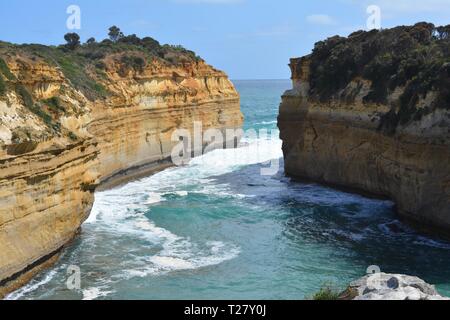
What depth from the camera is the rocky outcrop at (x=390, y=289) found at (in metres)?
6.70

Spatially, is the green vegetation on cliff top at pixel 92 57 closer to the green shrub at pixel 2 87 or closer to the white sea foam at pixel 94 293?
the green shrub at pixel 2 87

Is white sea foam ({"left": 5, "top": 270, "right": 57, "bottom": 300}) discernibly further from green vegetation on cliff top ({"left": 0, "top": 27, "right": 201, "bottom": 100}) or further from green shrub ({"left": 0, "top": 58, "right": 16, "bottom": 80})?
green shrub ({"left": 0, "top": 58, "right": 16, "bottom": 80})

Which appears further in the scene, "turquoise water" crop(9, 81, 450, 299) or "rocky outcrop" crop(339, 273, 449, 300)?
"turquoise water" crop(9, 81, 450, 299)

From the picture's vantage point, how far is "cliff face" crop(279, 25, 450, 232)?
62.9 ft

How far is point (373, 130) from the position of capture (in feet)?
78.9

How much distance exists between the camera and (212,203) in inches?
989

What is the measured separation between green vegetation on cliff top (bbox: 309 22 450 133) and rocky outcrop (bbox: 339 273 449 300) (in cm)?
1355

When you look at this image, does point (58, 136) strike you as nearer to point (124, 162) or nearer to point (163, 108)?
point (124, 162)

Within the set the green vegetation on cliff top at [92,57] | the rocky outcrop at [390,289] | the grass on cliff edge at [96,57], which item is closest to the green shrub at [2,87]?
the green vegetation on cliff top at [92,57]

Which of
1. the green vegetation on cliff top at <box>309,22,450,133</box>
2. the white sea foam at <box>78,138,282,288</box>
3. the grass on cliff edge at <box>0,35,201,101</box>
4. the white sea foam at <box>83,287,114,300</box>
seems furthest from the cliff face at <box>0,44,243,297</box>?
the green vegetation on cliff top at <box>309,22,450,133</box>

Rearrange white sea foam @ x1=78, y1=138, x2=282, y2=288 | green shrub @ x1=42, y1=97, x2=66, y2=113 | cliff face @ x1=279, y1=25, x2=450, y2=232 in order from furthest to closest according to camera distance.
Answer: cliff face @ x1=279, y1=25, x2=450, y2=232 → green shrub @ x1=42, y1=97, x2=66, y2=113 → white sea foam @ x1=78, y1=138, x2=282, y2=288

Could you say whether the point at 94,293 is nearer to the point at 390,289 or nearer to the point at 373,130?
the point at 390,289

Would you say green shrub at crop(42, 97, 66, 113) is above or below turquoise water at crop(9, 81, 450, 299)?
above
